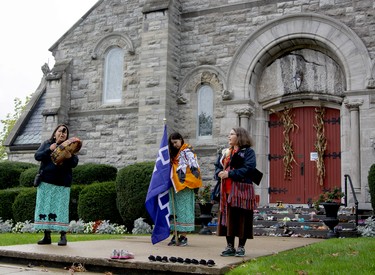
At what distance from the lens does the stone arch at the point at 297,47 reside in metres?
12.9

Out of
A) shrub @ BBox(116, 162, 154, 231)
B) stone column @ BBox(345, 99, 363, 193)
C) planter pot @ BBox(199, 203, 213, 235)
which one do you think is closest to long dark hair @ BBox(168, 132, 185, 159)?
planter pot @ BBox(199, 203, 213, 235)

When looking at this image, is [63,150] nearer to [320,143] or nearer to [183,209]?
[183,209]

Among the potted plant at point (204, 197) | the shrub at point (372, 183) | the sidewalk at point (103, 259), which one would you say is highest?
the shrub at point (372, 183)

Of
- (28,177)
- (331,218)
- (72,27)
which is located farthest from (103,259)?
(72,27)

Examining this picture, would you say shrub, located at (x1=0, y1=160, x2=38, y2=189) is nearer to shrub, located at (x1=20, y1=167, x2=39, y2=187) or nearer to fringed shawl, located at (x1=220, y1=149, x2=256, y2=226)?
shrub, located at (x1=20, y1=167, x2=39, y2=187)

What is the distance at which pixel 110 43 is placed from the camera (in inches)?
655

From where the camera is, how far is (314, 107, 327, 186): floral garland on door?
528 inches

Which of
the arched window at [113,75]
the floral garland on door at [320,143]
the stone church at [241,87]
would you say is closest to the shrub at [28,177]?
the stone church at [241,87]

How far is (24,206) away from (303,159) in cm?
780

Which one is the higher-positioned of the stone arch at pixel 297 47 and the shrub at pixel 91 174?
the stone arch at pixel 297 47

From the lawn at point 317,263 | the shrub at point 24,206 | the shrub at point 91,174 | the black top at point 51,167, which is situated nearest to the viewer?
the lawn at point 317,263

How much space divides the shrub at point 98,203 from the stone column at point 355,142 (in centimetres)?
623

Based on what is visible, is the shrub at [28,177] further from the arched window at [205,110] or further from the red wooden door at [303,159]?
the red wooden door at [303,159]

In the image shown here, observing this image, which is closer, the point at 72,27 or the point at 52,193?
the point at 52,193
